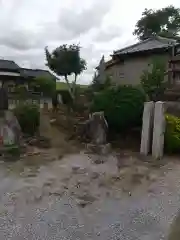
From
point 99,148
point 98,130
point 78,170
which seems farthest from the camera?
point 98,130

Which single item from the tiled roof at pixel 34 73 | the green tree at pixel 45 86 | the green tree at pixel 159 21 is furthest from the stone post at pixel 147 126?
the green tree at pixel 159 21

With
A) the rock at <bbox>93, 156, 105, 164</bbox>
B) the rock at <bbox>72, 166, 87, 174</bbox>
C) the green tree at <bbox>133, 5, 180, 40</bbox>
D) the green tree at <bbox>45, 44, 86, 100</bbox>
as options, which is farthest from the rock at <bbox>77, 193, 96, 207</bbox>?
the green tree at <bbox>133, 5, 180, 40</bbox>

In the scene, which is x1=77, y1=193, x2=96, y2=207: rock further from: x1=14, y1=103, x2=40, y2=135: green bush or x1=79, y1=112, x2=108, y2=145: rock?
x1=14, y1=103, x2=40, y2=135: green bush

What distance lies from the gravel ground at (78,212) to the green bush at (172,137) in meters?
2.43

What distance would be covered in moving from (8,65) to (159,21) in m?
14.5

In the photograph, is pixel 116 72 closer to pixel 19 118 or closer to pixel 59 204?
pixel 19 118

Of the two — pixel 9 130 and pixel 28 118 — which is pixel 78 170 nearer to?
pixel 9 130

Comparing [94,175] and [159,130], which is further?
[159,130]

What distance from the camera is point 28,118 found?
421 inches

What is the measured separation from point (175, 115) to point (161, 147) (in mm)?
2192

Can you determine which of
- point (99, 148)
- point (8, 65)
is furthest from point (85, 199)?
point (8, 65)

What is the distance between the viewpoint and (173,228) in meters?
4.72

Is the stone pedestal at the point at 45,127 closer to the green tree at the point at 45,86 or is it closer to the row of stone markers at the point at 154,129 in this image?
the row of stone markers at the point at 154,129

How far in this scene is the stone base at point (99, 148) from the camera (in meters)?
9.81
